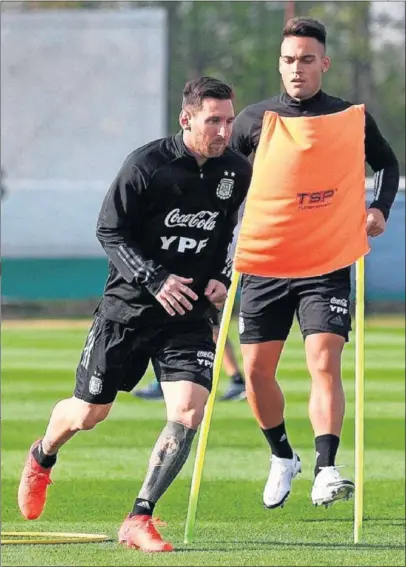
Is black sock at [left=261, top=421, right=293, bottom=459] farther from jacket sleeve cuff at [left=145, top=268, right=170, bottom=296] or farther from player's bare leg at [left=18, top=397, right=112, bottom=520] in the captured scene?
jacket sleeve cuff at [left=145, top=268, right=170, bottom=296]

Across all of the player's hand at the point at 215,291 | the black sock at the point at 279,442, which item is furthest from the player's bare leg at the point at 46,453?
the black sock at the point at 279,442

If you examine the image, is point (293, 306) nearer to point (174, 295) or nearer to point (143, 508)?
point (174, 295)

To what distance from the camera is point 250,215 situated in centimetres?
743

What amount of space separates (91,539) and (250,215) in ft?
5.58

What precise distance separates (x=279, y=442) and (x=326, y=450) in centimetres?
69

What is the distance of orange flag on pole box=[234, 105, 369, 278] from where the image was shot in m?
7.22

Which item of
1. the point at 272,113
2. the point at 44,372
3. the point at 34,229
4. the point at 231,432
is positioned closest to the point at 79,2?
the point at 34,229

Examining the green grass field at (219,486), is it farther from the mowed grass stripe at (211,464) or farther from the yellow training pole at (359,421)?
the yellow training pole at (359,421)

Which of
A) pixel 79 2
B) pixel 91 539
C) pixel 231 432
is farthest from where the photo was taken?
pixel 79 2

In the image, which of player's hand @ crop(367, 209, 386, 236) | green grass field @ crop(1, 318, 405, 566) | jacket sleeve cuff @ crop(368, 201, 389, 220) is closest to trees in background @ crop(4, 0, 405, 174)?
green grass field @ crop(1, 318, 405, 566)

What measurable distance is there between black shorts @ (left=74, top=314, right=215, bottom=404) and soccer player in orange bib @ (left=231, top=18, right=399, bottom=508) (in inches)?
22.2

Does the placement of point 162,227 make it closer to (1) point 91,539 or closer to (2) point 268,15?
(1) point 91,539

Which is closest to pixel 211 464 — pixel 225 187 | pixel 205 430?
pixel 205 430

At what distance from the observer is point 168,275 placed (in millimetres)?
6688
